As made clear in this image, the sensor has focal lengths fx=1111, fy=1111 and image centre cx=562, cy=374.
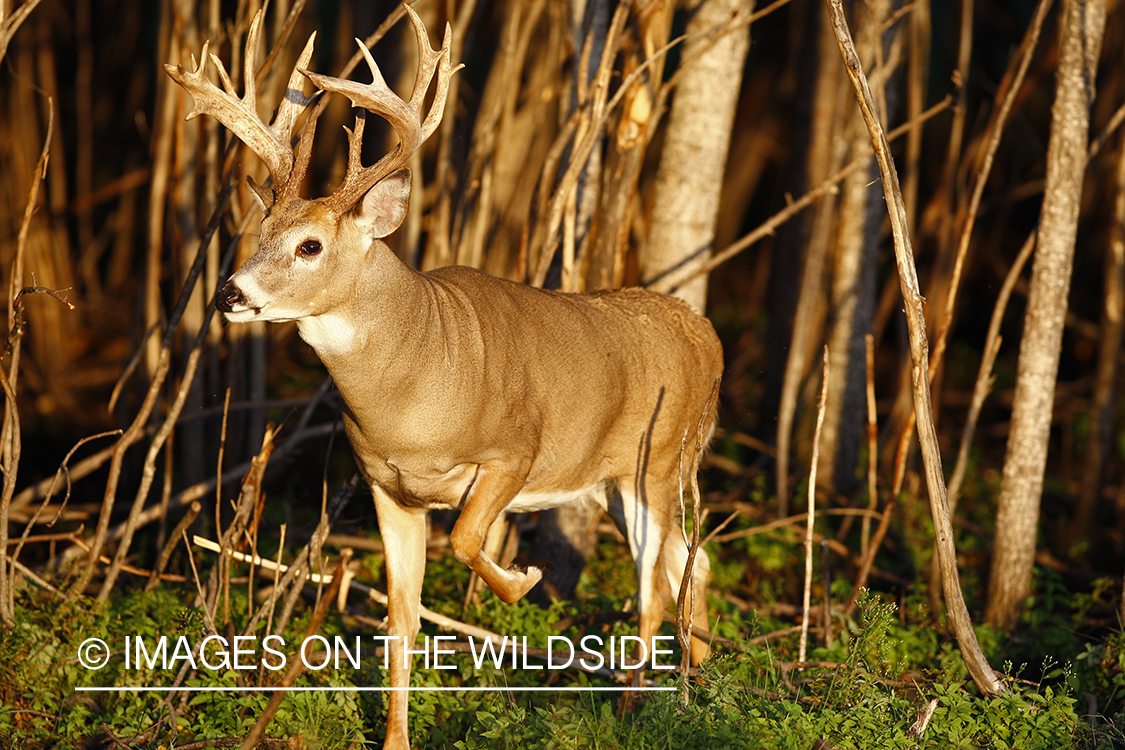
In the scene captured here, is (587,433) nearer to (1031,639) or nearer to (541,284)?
(541,284)

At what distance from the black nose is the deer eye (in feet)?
0.81

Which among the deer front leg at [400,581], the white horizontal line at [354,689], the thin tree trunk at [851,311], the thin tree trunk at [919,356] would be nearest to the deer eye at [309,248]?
the deer front leg at [400,581]

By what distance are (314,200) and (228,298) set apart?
1.56 feet

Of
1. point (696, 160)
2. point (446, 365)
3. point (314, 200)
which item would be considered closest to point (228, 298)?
point (314, 200)

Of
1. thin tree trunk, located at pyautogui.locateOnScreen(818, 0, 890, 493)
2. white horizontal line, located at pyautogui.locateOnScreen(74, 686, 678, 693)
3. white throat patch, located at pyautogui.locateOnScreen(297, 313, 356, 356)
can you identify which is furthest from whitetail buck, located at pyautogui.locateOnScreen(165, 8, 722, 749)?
thin tree trunk, located at pyautogui.locateOnScreen(818, 0, 890, 493)

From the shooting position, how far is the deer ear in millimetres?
3783

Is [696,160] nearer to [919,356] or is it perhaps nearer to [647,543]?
[919,356]

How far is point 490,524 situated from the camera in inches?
160

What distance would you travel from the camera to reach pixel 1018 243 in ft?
43.3

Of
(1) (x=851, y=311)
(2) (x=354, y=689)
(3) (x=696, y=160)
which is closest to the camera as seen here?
(2) (x=354, y=689)

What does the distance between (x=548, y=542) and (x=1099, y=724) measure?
8.66ft

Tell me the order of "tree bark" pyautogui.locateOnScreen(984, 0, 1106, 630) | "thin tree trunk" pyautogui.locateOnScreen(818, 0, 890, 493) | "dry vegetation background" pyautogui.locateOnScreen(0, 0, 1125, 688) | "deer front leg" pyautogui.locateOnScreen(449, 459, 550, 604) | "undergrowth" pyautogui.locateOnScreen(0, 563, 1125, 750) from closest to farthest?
"undergrowth" pyautogui.locateOnScreen(0, 563, 1125, 750) < "deer front leg" pyautogui.locateOnScreen(449, 459, 550, 604) < "tree bark" pyautogui.locateOnScreen(984, 0, 1106, 630) < "dry vegetation background" pyautogui.locateOnScreen(0, 0, 1125, 688) < "thin tree trunk" pyautogui.locateOnScreen(818, 0, 890, 493)

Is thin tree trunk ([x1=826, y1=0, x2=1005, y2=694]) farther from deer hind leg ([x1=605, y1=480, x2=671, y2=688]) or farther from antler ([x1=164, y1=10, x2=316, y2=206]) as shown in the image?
antler ([x1=164, y1=10, x2=316, y2=206])

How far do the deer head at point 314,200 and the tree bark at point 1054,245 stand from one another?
2984mm
